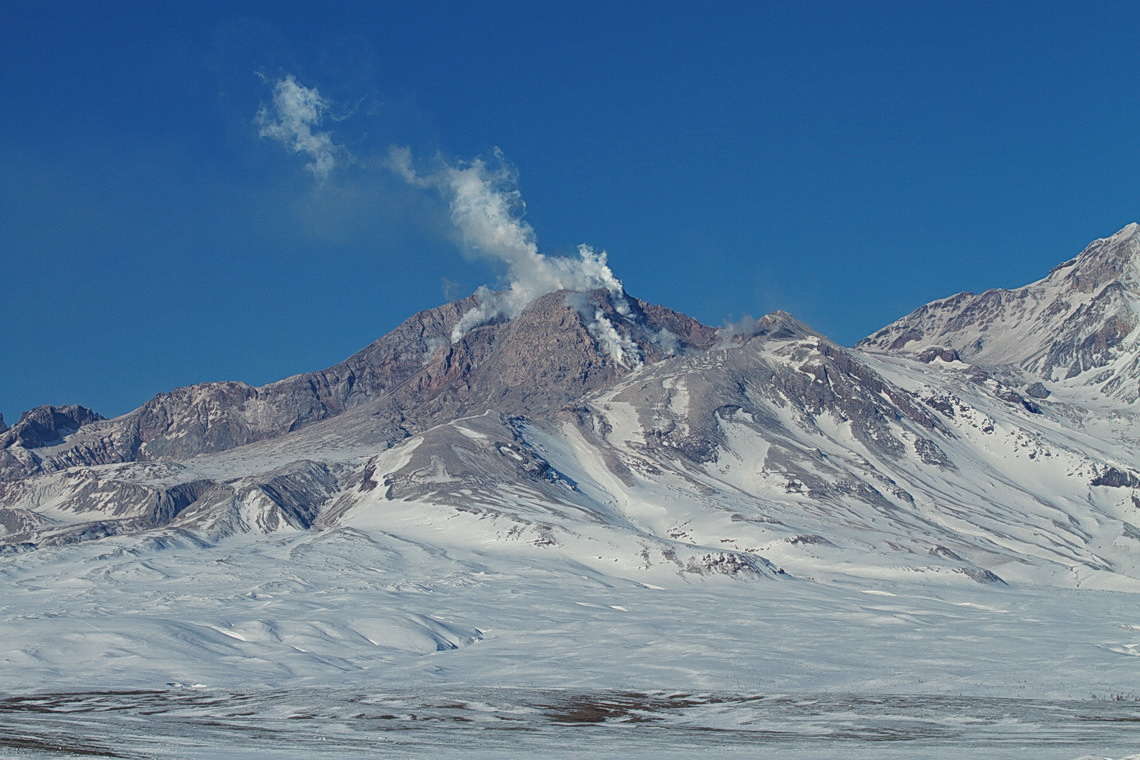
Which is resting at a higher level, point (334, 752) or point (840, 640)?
point (840, 640)

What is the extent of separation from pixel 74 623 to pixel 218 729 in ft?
319

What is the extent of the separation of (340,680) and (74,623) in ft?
183

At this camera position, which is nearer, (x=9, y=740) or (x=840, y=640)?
(x=9, y=740)

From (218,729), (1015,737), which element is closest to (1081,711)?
(1015,737)

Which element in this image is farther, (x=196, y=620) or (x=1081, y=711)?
(x=196, y=620)

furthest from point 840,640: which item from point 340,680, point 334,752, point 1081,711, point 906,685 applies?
point 334,752

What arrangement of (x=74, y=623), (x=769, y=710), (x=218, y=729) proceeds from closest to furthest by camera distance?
1. (x=218, y=729)
2. (x=769, y=710)
3. (x=74, y=623)

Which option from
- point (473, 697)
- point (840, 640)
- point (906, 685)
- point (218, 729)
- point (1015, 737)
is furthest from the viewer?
point (840, 640)

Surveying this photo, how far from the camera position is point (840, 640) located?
182375 mm

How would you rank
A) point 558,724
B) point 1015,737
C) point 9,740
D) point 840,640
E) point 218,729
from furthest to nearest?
point 840,640 < point 558,724 < point 218,729 < point 1015,737 < point 9,740

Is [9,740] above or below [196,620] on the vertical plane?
below

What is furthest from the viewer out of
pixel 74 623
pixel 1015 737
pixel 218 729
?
pixel 74 623

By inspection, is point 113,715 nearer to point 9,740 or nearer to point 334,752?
point 9,740

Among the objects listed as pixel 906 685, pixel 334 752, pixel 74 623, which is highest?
pixel 74 623
